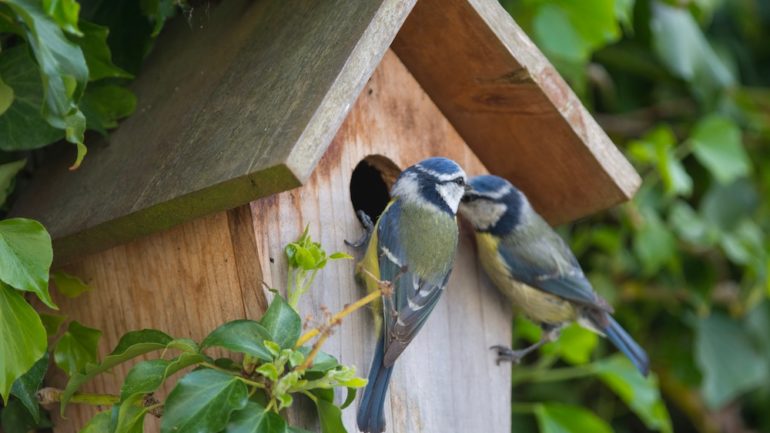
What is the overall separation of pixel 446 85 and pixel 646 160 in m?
1.00

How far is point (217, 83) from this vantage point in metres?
1.97

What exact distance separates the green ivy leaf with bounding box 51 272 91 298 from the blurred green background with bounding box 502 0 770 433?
1.28 m

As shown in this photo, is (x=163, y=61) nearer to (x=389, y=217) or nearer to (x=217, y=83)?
(x=217, y=83)

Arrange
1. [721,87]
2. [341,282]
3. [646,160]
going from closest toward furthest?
1. [341,282]
2. [646,160]
3. [721,87]

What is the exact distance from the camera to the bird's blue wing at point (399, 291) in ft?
5.98

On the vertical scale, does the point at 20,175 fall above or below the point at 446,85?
above

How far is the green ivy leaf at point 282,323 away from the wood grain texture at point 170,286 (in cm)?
9

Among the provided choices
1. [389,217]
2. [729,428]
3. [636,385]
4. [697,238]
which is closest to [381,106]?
[389,217]

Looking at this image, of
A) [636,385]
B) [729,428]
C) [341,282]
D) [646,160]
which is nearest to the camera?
[341,282]

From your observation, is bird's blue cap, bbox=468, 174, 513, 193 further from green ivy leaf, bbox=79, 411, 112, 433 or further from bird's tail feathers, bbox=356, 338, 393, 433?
green ivy leaf, bbox=79, 411, 112, 433

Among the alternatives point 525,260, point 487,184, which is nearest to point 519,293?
point 525,260

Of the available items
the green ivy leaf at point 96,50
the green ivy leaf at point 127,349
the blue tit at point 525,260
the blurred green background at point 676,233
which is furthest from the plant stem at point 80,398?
the blurred green background at point 676,233

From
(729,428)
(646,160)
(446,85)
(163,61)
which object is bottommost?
(729,428)

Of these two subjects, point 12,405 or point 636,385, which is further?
point 636,385
